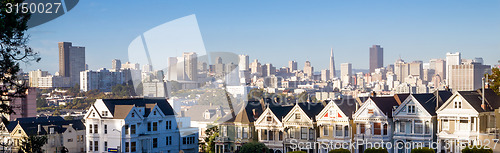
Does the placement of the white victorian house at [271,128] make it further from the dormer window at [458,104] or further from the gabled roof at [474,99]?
the gabled roof at [474,99]

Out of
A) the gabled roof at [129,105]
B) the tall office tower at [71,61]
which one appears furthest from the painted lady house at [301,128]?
the tall office tower at [71,61]

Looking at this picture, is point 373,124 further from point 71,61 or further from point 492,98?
point 71,61

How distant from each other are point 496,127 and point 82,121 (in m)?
35.8

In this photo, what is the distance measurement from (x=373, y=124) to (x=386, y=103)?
1.76m

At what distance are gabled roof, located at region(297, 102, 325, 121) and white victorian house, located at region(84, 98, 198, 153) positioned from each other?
42.6 feet

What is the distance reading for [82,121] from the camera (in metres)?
58.1

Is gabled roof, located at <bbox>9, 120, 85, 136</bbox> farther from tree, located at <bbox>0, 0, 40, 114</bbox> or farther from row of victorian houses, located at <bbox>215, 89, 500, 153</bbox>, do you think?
tree, located at <bbox>0, 0, 40, 114</bbox>

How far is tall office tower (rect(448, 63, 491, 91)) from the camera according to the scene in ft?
350

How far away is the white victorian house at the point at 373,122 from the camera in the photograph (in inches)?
1647

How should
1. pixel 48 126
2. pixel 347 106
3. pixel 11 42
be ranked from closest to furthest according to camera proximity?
1. pixel 11 42
2. pixel 347 106
3. pixel 48 126

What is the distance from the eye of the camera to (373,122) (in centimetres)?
4231

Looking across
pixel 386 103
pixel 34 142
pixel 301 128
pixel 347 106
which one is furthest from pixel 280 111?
pixel 34 142

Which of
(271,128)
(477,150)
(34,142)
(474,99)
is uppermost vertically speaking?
(474,99)

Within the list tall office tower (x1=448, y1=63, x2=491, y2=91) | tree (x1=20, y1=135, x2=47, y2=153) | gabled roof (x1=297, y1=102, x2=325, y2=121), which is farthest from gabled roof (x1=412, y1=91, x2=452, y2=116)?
tall office tower (x1=448, y1=63, x2=491, y2=91)
